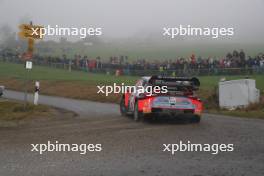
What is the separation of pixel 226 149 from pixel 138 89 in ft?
20.2

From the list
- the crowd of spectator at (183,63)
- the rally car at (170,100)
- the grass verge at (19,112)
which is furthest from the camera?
the crowd of spectator at (183,63)

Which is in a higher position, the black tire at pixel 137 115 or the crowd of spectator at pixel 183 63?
the crowd of spectator at pixel 183 63

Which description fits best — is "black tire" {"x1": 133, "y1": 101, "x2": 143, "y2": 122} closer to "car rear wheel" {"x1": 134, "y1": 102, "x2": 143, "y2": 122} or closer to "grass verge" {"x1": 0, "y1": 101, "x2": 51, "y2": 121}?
"car rear wheel" {"x1": 134, "y1": 102, "x2": 143, "y2": 122}

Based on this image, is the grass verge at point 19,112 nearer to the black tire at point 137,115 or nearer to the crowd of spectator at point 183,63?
the black tire at point 137,115

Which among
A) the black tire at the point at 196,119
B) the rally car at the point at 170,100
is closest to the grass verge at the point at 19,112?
the rally car at the point at 170,100

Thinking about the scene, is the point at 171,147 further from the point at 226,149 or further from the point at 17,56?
the point at 17,56

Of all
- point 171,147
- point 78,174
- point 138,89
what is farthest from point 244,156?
point 138,89

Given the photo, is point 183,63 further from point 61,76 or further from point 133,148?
point 133,148

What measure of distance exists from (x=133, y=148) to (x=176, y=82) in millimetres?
5171

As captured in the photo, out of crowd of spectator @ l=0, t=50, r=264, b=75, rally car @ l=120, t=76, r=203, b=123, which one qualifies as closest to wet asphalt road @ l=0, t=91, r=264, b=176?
rally car @ l=120, t=76, r=203, b=123

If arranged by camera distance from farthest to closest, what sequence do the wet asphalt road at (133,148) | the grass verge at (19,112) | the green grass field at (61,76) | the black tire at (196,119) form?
the green grass field at (61,76), the grass verge at (19,112), the black tire at (196,119), the wet asphalt road at (133,148)

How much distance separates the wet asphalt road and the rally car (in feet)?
1.15

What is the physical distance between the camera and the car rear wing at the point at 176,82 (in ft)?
48.5

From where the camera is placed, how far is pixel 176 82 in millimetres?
14805
